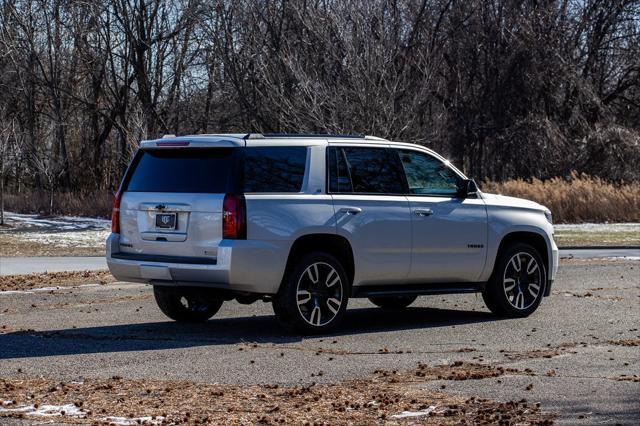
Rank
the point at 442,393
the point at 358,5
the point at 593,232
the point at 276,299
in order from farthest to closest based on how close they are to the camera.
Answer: the point at 358,5 → the point at 593,232 → the point at 276,299 → the point at 442,393

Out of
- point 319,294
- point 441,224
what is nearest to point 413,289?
point 441,224

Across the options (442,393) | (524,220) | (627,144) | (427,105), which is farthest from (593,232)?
(442,393)

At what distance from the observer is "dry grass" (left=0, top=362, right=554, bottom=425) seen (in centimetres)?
752

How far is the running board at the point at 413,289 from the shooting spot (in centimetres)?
1238

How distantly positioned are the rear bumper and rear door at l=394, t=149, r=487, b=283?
71.5 inches

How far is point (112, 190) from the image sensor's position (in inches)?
1887

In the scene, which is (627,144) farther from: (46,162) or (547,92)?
(46,162)

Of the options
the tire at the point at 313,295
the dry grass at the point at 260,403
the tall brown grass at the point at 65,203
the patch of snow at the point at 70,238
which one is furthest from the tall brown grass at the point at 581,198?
the dry grass at the point at 260,403

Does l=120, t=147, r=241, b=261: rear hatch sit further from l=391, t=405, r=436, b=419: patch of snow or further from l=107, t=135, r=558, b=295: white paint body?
l=391, t=405, r=436, b=419: patch of snow

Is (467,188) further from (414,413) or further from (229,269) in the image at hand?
(414,413)

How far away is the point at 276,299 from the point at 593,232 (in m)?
22.2

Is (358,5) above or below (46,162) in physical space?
above

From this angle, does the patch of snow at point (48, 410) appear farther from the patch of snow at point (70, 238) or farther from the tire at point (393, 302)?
the patch of snow at point (70, 238)

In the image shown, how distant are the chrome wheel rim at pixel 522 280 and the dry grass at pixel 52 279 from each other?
271 inches
